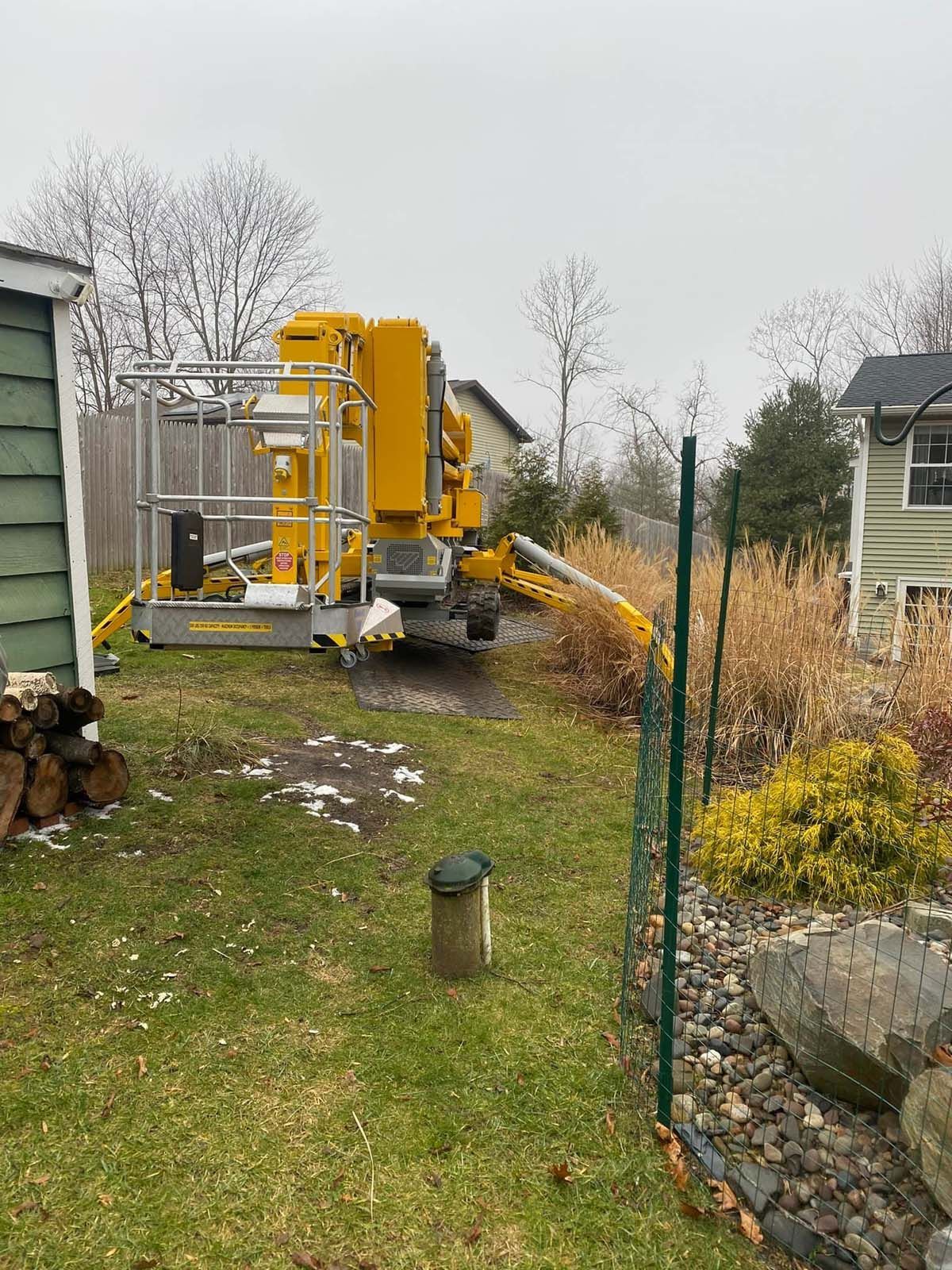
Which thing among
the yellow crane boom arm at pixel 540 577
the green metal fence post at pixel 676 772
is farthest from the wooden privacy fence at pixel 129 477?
the green metal fence post at pixel 676 772

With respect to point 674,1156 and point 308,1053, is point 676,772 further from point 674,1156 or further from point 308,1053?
point 308,1053

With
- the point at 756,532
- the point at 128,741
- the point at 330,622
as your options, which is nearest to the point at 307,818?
the point at 330,622

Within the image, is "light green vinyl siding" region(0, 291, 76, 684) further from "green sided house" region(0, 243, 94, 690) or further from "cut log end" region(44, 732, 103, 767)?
"cut log end" region(44, 732, 103, 767)

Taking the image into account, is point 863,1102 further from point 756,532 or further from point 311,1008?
point 756,532

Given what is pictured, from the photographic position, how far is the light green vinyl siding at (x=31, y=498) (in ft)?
14.6

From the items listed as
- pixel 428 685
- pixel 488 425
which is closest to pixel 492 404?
pixel 488 425

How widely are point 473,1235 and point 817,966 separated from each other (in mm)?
1337

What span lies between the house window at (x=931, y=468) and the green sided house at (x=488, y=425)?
14270 mm

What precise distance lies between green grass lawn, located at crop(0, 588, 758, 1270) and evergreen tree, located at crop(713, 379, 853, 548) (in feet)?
48.6

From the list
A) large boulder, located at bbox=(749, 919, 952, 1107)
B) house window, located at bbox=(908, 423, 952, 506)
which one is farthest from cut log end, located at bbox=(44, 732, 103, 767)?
house window, located at bbox=(908, 423, 952, 506)

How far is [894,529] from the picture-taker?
572 inches

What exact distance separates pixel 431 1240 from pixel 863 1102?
4.31ft

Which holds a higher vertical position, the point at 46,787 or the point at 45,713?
the point at 45,713

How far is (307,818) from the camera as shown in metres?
4.75
